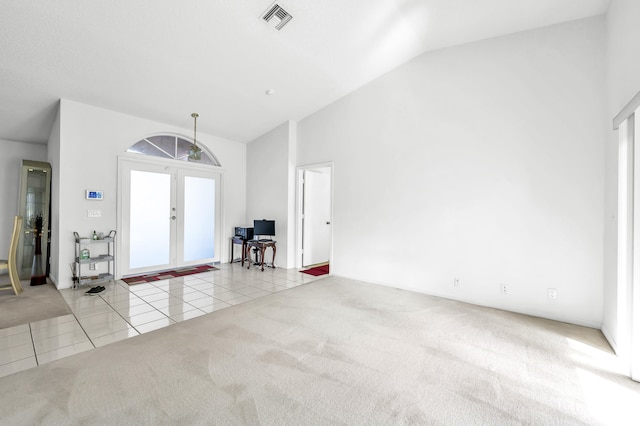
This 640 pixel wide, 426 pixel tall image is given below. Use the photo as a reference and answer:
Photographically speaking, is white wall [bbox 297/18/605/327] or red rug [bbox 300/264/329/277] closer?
white wall [bbox 297/18/605/327]

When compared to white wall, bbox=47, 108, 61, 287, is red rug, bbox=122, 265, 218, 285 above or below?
below

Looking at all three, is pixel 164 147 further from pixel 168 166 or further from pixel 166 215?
pixel 166 215

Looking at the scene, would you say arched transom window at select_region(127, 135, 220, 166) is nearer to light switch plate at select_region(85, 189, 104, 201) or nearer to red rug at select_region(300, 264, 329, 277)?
light switch plate at select_region(85, 189, 104, 201)

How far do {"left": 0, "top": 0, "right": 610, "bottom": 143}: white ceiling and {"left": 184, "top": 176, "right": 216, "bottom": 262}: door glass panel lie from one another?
1.59m

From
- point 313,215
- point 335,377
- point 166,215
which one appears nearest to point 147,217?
point 166,215

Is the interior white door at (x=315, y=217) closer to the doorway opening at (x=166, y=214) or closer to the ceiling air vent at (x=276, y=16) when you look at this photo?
the doorway opening at (x=166, y=214)

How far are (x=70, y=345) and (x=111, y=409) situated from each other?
130cm

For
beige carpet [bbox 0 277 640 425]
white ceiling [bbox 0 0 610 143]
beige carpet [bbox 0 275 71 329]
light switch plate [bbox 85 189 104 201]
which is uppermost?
white ceiling [bbox 0 0 610 143]

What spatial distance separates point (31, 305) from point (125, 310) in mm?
1289

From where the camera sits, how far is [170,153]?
553 centimetres

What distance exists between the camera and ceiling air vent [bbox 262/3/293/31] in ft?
10.3

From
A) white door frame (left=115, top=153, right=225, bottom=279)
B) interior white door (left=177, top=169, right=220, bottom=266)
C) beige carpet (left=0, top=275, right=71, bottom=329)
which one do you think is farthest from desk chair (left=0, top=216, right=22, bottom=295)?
interior white door (left=177, top=169, right=220, bottom=266)

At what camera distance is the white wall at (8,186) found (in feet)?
17.2

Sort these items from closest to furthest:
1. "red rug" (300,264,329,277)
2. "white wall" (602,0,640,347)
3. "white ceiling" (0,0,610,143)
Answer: "white wall" (602,0,640,347)
"white ceiling" (0,0,610,143)
"red rug" (300,264,329,277)
